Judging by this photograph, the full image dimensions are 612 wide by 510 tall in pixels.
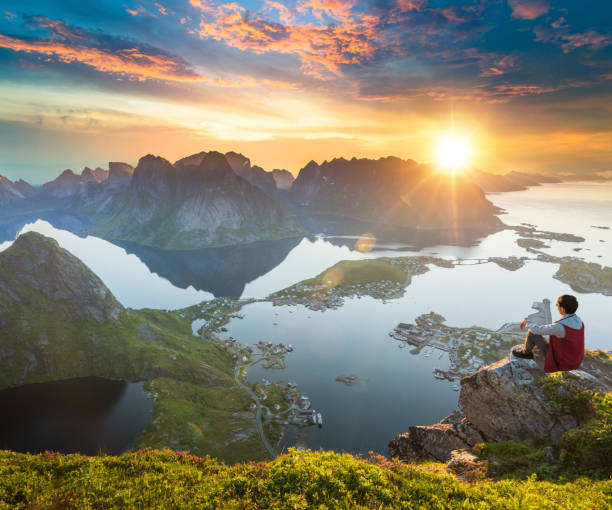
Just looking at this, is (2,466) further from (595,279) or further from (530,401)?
(595,279)

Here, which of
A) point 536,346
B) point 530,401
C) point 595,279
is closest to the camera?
point 536,346

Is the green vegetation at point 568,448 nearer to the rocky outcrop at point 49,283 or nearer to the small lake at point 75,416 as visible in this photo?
the small lake at point 75,416

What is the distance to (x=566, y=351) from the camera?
11.2 m

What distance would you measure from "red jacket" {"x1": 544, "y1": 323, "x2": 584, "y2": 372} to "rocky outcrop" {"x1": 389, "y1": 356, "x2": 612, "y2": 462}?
357cm

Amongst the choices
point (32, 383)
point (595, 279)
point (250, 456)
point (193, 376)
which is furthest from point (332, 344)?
point (595, 279)

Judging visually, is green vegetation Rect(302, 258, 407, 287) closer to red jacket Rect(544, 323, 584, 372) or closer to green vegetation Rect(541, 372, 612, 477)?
green vegetation Rect(541, 372, 612, 477)

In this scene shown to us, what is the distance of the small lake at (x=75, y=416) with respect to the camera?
55.2 m

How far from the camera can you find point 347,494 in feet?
31.4

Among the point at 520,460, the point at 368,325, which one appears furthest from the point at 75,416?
the point at 368,325

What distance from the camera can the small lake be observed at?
5519 centimetres

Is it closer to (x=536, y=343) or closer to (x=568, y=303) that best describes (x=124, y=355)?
(x=536, y=343)

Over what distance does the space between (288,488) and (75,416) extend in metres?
77.3

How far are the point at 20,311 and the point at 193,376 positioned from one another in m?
50.8

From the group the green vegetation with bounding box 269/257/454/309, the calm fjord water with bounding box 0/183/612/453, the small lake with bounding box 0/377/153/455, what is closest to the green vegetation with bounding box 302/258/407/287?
the green vegetation with bounding box 269/257/454/309
